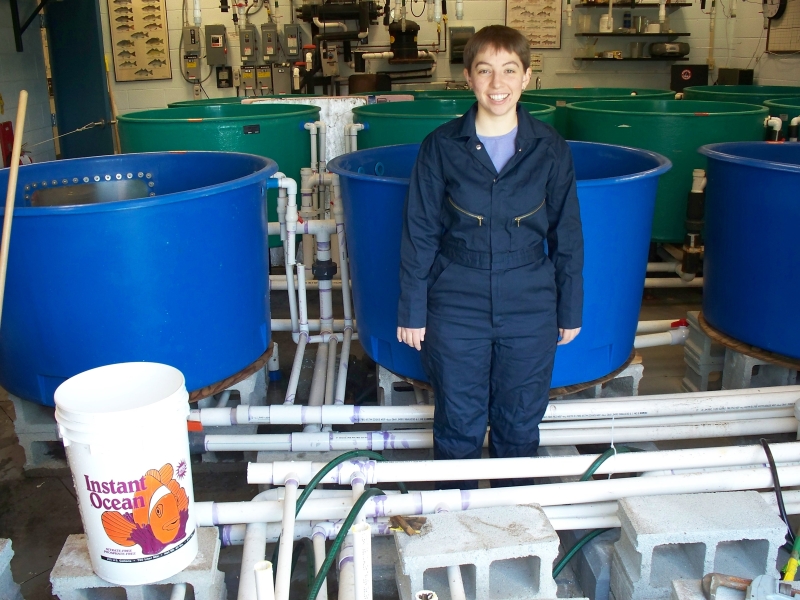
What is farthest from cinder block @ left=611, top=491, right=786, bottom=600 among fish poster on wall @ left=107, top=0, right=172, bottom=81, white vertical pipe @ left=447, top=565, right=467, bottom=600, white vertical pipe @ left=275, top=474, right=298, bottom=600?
fish poster on wall @ left=107, top=0, right=172, bottom=81

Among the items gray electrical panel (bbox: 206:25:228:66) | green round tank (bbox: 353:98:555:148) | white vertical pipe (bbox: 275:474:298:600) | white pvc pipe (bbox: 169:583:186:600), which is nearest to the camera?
white vertical pipe (bbox: 275:474:298:600)

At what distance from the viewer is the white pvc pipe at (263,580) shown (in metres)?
1.00

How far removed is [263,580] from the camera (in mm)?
1012

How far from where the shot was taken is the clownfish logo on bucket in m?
1.23

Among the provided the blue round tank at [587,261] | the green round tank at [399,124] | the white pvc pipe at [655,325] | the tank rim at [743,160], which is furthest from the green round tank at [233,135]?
the tank rim at [743,160]

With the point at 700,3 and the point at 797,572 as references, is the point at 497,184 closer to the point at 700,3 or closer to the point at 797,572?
the point at 797,572

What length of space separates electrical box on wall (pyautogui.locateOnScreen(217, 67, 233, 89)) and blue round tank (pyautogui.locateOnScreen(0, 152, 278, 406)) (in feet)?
16.1

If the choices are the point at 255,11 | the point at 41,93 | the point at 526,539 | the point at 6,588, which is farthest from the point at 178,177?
the point at 255,11

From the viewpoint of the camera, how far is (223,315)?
1.92 metres

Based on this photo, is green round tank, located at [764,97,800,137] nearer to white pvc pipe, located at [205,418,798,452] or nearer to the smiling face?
white pvc pipe, located at [205,418,798,452]

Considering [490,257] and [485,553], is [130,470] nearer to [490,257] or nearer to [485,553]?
[485,553]

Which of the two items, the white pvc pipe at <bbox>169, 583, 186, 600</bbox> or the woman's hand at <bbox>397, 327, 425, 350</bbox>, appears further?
the woman's hand at <bbox>397, 327, 425, 350</bbox>

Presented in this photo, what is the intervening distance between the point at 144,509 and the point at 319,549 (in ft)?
1.12

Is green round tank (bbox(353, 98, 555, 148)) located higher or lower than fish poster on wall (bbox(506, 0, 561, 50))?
lower
